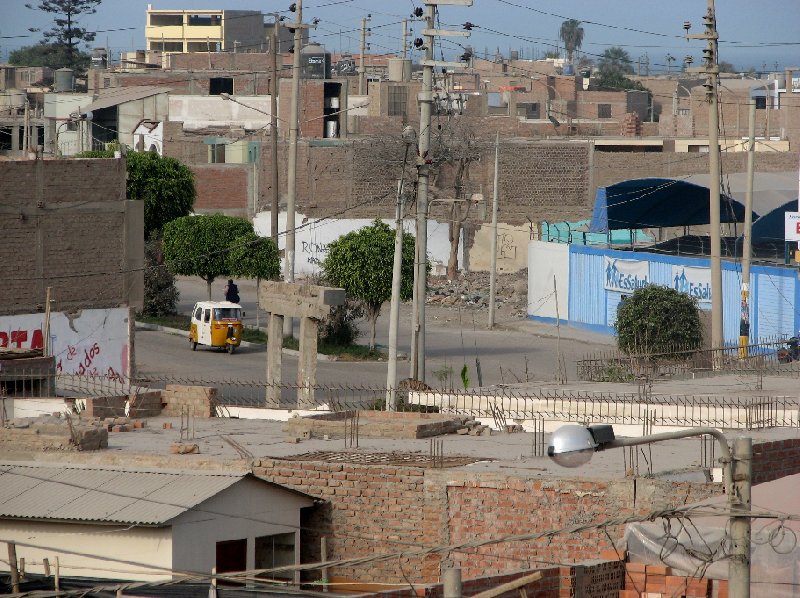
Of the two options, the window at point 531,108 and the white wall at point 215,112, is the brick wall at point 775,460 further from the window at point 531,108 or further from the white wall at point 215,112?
the window at point 531,108

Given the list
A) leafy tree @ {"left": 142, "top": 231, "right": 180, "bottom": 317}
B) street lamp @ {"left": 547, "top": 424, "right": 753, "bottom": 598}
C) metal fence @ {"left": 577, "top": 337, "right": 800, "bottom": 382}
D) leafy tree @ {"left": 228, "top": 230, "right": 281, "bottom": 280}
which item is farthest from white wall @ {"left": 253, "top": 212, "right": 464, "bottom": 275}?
street lamp @ {"left": 547, "top": 424, "right": 753, "bottom": 598}

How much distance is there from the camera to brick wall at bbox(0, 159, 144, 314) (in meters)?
25.9

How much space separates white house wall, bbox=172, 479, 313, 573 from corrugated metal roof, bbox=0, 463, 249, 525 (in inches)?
5.9

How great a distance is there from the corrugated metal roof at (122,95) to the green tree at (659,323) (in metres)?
36.6

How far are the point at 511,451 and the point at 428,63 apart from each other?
10.3 m

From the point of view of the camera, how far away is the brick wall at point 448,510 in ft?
40.2

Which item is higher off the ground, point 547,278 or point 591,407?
point 547,278

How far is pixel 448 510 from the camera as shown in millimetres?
12977

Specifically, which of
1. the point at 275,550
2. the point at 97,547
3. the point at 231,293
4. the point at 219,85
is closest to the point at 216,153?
the point at 219,85

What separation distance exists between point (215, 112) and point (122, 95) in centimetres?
416

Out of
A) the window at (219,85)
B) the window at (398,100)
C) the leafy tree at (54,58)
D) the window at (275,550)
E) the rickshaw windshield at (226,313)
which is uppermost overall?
the leafy tree at (54,58)

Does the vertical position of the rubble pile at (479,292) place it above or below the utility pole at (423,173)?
below

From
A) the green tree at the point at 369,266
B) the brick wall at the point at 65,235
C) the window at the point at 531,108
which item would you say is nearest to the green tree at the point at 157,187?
the green tree at the point at 369,266

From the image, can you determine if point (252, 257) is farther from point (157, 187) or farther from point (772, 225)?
point (772, 225)
